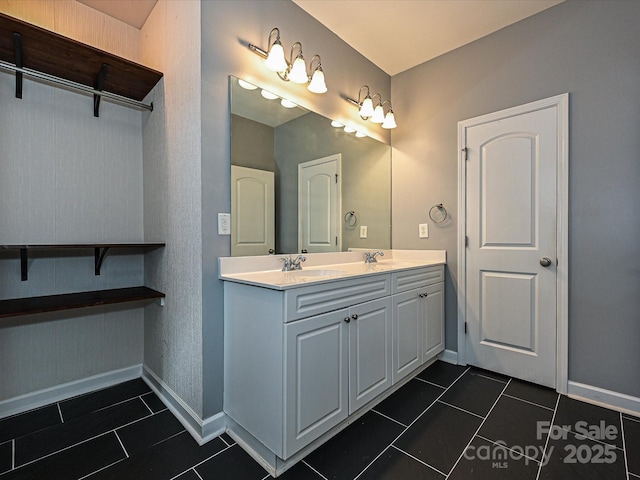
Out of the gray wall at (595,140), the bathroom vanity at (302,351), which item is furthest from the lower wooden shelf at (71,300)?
the gray wall at (595,140)

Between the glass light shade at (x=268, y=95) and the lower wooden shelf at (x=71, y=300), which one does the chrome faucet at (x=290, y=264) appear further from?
the glass light shade at (x=268, y=95)

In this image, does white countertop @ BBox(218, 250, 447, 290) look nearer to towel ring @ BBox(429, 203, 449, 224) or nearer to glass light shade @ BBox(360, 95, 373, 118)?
towel ring @ BBox(429, 203, 449, 224)

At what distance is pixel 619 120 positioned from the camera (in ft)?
6.10

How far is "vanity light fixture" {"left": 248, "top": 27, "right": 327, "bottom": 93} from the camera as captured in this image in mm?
1779

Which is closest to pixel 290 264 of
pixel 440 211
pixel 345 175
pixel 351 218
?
pixel 351 218

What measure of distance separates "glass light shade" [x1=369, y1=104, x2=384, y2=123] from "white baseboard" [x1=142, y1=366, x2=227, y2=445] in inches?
96.6

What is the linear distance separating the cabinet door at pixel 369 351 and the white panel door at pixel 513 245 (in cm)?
99

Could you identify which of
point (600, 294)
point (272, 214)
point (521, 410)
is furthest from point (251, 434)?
point (600, 294)

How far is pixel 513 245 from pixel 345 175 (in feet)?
4.50

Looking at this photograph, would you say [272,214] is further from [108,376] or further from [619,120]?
[619,120]

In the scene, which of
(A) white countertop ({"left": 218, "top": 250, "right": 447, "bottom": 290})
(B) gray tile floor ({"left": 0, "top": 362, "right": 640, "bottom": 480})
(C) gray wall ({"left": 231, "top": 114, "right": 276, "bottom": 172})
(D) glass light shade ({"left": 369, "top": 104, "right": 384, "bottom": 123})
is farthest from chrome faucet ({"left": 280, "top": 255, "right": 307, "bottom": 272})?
(D) glass light shade ({"left": 369, "top": 104, "right": 384, "bottom": 123})

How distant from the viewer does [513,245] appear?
2248 millimetres

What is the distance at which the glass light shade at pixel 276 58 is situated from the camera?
177 centimetres

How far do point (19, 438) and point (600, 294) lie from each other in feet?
11.2
